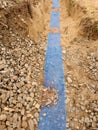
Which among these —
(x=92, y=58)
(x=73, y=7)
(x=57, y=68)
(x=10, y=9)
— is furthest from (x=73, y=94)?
(x=73, y=7)

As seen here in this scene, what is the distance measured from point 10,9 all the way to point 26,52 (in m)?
2.47

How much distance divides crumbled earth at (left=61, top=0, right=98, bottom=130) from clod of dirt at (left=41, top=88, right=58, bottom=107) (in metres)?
0.49

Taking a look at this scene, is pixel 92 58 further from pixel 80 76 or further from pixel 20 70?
pixel 20 70

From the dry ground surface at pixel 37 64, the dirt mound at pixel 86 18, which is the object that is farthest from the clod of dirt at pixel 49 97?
the dirt mound at pixel 86 18

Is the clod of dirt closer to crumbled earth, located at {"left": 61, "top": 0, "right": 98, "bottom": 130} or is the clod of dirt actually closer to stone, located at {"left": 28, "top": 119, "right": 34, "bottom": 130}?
crumbled earth, located at {"left": 61, "top": 0, "right": 98, "bottom": 130}

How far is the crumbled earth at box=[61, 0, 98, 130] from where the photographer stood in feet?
20.5

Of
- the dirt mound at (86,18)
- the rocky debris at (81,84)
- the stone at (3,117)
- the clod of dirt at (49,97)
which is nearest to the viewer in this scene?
the stone at (3,117)

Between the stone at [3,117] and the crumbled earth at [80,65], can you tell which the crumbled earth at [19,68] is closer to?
the stone at [3,117]

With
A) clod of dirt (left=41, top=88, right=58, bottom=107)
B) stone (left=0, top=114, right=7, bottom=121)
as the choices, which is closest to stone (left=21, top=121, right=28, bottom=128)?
stone (left=0, top=114, right=7, bottom=121)

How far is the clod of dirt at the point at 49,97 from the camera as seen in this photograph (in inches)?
263

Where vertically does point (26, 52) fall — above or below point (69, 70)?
above

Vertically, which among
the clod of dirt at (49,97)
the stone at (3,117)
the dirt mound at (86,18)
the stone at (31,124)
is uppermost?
the dirt mound at (86,18)

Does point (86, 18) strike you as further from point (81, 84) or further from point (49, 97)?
point (49, 97)

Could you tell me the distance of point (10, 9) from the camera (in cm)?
912
